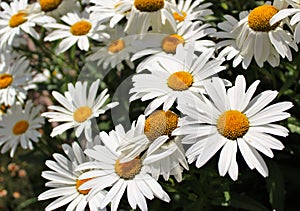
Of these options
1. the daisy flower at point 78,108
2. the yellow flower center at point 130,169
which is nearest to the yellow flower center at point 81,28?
the daisy flower at point 78,108

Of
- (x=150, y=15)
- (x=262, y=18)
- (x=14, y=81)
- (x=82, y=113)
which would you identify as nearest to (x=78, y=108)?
(x=82, y=113)

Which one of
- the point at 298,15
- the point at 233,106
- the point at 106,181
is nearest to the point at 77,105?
the point at 106,181

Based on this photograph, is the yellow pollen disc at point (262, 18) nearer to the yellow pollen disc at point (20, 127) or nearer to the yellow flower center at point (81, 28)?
the yellow flower center at point (81, 28)

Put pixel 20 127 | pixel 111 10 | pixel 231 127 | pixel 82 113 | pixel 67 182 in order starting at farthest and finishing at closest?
pixel 20 127, pixel 111 10, pixel 82 113, pixel 67 182, pixel 231 127

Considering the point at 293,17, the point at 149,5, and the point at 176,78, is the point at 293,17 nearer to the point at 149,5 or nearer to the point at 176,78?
the point at 176,78

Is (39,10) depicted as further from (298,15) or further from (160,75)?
(298,15)
